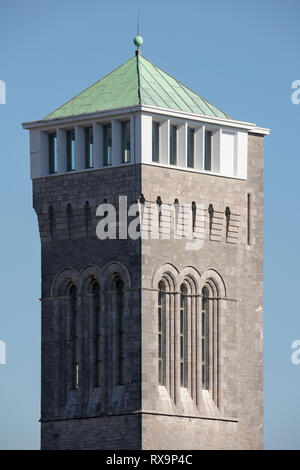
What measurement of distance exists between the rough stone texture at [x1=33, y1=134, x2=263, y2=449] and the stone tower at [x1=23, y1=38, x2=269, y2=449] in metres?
0.03

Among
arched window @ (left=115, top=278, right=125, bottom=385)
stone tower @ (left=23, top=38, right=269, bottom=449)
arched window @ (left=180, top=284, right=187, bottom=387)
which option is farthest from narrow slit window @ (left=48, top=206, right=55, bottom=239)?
arched window @ (left=180, top=284, right=187, bottom=387)

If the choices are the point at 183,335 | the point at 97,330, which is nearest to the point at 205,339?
the point at 183,335

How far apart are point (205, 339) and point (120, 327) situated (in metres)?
3.27

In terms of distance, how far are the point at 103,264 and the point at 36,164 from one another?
4680mm

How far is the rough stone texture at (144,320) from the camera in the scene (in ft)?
550

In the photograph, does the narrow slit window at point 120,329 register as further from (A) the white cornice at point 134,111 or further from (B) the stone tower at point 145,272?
(A) the white cornice at point 134,111

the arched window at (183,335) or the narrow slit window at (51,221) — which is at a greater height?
the narrow slit window at (51,221)

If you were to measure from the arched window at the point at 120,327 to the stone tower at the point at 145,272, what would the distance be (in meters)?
0.07

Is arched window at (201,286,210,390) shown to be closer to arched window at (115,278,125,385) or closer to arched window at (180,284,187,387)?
arched window at (180,284,187,387)

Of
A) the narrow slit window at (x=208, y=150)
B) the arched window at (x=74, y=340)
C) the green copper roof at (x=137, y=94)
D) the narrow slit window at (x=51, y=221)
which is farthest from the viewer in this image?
the narrow slit window at (x=51, y=221)

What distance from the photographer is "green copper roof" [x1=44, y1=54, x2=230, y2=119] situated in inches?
6663

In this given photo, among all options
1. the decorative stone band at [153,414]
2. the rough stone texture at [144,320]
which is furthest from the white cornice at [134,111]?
the decorative stone band at [153,414]

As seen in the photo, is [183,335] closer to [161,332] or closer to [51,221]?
[161,332]
